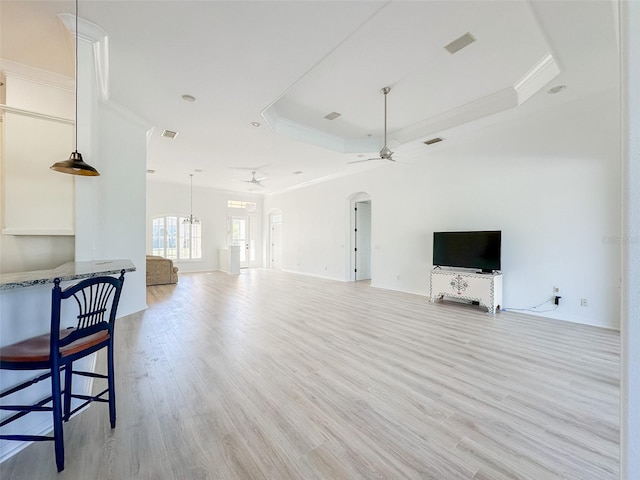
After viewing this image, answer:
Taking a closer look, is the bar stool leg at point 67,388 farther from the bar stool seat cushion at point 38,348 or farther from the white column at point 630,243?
the white column at point 630,243

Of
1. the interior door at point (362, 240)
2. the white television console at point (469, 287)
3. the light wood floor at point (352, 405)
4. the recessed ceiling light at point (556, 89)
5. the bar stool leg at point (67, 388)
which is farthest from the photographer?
the interior door at point (362, 240)

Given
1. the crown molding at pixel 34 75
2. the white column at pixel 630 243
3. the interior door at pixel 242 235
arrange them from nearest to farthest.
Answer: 1. the white column at pixel 630 243
2. the crown molding at pixel 34 75
3. the interior door at pixel 242 235

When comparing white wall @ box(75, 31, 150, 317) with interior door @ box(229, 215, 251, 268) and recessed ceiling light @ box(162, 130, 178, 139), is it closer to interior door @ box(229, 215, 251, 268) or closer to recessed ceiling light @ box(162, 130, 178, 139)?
recessed ceiling light @ box(162, 130, 178, 139)

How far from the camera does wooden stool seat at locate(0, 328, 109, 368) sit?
4.78 feet

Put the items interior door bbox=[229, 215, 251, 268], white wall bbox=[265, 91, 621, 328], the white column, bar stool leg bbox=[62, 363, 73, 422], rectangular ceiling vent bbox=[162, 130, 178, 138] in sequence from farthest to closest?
interior door bbox=[229, 215, 251, 268] → rectangular ceiling vent bbox=[162, 130, 178, 138] → white wall bbox=[265, 91, 621, 328] → bar stool leg bbox=[62, 363, 73, 422] → the white column

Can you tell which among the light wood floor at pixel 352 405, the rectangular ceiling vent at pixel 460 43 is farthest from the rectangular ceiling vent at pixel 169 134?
the rectangular ceiling vent at pixel 460 43

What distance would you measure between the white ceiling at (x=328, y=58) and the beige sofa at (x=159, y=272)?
390 cm

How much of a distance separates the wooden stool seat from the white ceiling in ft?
8.92

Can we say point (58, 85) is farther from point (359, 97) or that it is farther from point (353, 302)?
point (353, 302)

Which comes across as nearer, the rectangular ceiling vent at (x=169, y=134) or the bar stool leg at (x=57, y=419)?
the bar stool leg at (x=57, y=419)

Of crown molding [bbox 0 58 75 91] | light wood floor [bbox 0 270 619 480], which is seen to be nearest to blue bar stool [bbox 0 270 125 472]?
light wood floor [bbox 0 270 619 480]

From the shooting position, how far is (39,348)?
1551 millimetres

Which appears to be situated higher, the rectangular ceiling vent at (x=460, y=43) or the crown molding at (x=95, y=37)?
the rectangular ceiling vent at (x=460, y=43)

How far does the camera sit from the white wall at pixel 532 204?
3.91 meters
